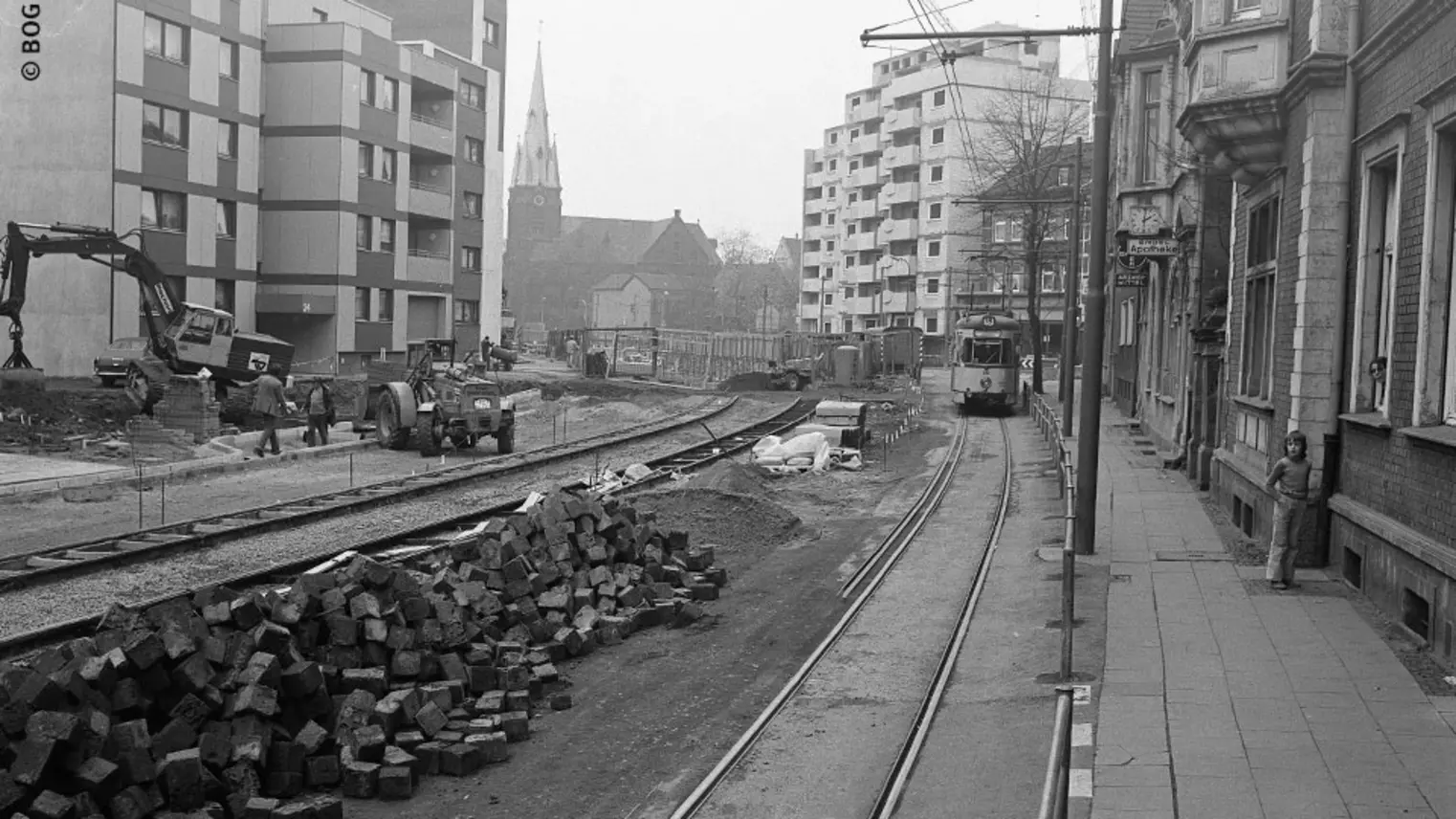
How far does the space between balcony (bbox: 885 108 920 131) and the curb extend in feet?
238

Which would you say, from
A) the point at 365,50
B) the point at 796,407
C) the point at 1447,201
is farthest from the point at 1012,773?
the point at 365,50

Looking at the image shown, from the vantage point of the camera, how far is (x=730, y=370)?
6062cm

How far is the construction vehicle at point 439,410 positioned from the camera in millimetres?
28734

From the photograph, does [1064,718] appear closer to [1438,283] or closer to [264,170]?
[1438,283]

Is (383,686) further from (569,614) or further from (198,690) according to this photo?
(569,614)

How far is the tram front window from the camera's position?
4409cm

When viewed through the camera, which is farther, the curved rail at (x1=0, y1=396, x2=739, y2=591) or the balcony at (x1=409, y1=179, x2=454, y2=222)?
the balcony at (x1=409, y1=179, x2=454, y2=222)

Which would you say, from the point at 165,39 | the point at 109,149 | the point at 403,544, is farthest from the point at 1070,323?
the point at 165,39

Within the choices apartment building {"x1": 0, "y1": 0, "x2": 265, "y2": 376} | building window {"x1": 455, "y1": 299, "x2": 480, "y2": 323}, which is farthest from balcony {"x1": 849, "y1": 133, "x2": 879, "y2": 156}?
apartment building {"x1": 0, "y1": 0, "x2": 265, "y2": 376}

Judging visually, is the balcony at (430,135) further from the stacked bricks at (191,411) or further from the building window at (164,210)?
the stacked bricks at (191,411)

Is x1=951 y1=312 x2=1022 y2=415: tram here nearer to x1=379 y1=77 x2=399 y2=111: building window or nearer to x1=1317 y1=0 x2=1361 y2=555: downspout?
x1=379 y1=77 x2=399 y2=111: building window

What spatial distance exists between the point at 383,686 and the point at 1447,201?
8.89 meters

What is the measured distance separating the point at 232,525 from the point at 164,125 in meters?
31.7

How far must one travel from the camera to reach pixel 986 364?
4406 cm
